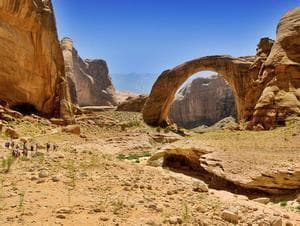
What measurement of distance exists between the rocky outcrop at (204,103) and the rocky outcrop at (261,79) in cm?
3210

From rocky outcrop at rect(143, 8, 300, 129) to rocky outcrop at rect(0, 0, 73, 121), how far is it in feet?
40.6

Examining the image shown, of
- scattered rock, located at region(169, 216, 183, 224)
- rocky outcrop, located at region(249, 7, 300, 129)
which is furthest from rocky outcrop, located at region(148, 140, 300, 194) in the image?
rocky outcrop, located at region(249, 7, 300, 129)

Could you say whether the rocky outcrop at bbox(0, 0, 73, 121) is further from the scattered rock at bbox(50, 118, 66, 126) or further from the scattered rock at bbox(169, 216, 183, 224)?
the scattered rock at bbox(169, 216, 183, 224)

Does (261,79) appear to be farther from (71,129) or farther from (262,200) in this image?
(262,200)

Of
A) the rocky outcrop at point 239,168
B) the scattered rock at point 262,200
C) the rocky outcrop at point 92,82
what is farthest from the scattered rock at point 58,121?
the rocky outcrop at point 92,82

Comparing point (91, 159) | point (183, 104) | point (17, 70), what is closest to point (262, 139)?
point (91, 159)

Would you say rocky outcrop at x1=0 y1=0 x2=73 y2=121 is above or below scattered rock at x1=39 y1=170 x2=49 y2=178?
above

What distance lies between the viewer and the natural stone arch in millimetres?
33062

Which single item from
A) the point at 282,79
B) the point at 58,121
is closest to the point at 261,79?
the point at 282,79

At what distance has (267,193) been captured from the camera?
1131 centimetres

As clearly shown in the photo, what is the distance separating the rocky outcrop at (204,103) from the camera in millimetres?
67000

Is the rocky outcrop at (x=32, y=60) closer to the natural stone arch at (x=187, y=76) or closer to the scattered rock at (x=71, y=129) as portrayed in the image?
the scattered rock at (x=71, y=129)

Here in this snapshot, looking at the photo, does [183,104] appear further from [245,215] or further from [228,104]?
[245,215]

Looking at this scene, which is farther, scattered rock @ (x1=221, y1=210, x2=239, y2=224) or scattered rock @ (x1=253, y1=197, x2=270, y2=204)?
scattered rock @ (x1=253, y1=197, x2=270, y2=204)
